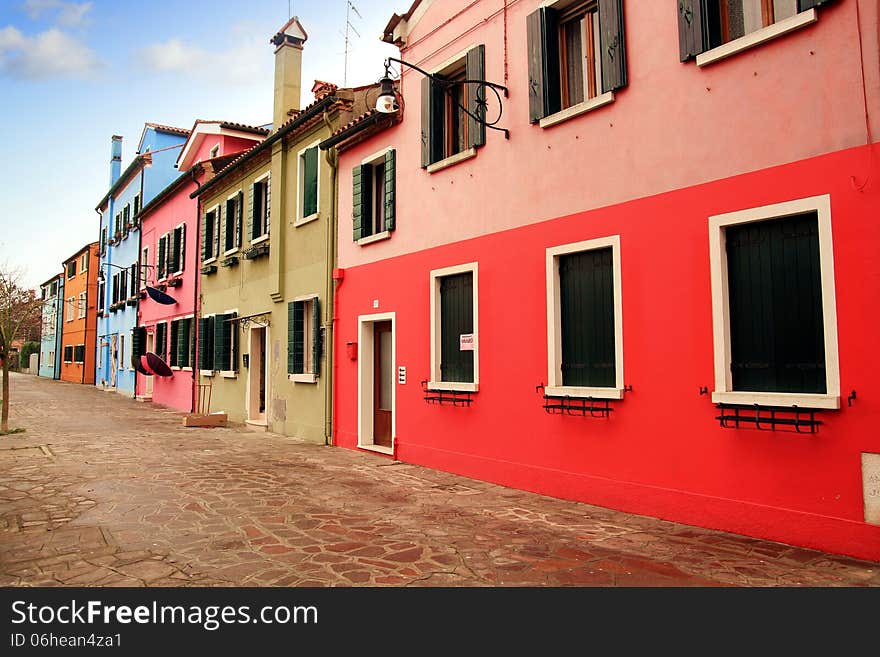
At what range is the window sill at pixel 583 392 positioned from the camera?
6863mm

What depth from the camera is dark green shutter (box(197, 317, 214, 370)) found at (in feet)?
58.7

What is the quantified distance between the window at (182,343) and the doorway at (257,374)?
4.77m

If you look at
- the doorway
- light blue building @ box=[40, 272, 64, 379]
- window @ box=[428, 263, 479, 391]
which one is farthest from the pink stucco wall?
light blue building @ box=[40, 272, 64, 379]

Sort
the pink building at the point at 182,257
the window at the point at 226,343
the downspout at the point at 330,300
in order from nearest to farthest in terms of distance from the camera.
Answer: the downspout at the point at 330,300, the window at the point at 226,343, the pink building at the point at 182,257

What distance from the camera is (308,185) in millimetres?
13359

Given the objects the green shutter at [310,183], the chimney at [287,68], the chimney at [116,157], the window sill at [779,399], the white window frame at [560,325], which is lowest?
the window sill at [779,399]

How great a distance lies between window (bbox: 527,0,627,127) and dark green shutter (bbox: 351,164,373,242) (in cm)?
427

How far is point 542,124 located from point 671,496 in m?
4.42

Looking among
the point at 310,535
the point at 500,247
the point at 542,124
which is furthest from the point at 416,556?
the point at 542,124

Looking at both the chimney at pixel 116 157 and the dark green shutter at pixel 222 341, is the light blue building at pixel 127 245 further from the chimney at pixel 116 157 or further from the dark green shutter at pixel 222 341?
the dark green shutter at pixel 222 341

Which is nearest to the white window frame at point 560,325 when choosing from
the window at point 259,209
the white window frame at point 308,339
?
the white window frame at point 308,339

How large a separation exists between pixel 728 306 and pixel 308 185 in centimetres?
947

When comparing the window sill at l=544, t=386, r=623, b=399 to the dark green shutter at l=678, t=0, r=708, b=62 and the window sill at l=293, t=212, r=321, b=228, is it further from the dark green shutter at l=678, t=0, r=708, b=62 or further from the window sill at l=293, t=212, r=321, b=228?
the window sill at l=293, t=212, r=321, b=228

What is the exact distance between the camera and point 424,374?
387 inches
